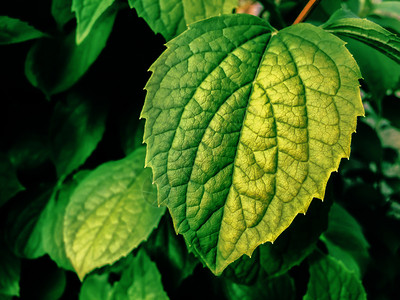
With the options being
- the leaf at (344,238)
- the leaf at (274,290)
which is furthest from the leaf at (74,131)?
the leaf at (344,238)

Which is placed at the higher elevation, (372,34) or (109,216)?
(372,34)

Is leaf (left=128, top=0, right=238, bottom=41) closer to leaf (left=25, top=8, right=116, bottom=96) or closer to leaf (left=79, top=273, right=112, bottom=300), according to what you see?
leaf (left=25, top=8, right=116, bottom=96)

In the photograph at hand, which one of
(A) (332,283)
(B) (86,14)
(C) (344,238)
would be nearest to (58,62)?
(B) (86,14)

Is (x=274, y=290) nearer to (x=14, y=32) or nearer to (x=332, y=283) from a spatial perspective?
(x=332, y=283)

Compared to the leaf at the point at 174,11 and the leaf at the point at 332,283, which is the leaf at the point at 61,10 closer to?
the leaf at the point at 174,11

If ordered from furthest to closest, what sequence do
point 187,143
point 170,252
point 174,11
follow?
point 170,252 < point 174,11 < point 187,143

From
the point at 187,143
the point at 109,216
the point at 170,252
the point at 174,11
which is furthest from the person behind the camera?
the point at 170,252
